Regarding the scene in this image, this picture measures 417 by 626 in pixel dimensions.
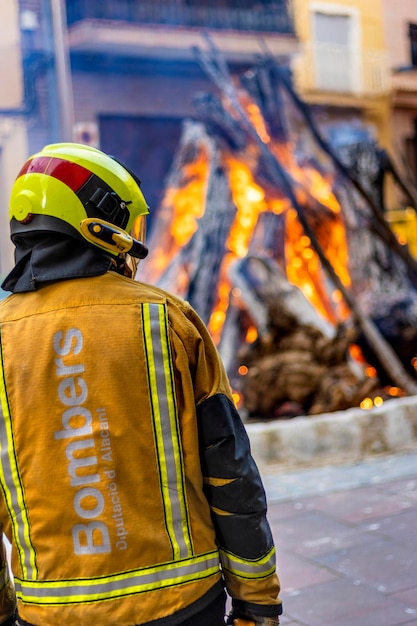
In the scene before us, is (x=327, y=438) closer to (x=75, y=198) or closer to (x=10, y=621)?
(x=10, y=621)

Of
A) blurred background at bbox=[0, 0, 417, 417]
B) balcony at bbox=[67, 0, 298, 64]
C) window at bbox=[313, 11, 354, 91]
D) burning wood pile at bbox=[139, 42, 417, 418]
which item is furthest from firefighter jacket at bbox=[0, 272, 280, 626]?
window at bbox=[313, 11, 354, 91]

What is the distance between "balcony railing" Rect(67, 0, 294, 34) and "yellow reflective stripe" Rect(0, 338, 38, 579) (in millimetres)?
11427

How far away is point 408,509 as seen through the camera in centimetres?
462

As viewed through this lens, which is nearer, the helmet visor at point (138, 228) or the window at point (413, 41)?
the helmet visor at point (138, 228)

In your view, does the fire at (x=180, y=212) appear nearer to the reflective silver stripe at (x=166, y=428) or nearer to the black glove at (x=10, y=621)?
the black glove at (x=10, y=621)

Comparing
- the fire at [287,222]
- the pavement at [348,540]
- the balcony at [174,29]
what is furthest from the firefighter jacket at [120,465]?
the balcony at [174,29]

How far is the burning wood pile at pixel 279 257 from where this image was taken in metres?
6.55

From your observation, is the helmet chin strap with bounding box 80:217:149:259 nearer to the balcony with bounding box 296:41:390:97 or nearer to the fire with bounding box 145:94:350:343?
the fire with bounding box 145:94:350:343

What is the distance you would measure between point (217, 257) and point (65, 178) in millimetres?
6343

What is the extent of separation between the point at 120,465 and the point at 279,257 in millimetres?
6869

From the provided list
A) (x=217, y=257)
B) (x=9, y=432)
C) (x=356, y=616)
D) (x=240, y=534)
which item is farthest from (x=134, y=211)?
(x=217, y=257)

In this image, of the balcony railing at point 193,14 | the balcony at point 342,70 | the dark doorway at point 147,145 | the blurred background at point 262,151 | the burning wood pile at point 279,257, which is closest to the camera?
the burning wood pile at point 279,257

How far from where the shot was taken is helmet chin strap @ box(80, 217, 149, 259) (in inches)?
69.7

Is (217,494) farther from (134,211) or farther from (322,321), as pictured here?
(322,321)
